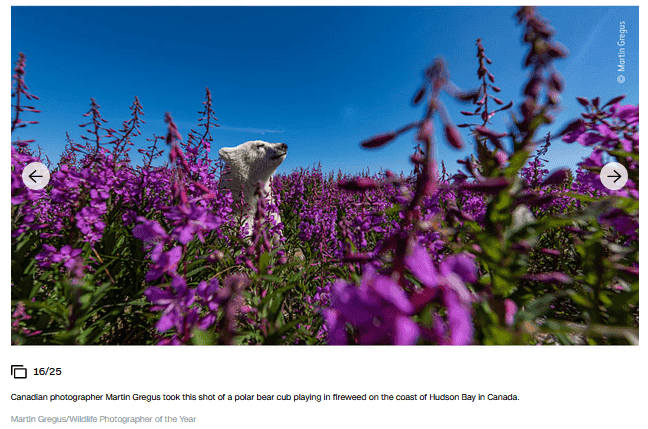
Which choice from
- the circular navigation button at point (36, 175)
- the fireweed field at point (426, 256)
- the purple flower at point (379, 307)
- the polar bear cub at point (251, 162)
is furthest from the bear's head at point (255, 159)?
the purple flower at point (379, 307)

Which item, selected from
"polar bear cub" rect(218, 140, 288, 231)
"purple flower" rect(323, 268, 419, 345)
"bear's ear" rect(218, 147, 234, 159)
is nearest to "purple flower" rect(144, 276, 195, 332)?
"purple flower" rect(323, 268, 419, 345)

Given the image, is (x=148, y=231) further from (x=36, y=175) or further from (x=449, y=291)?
(x=449, y=291)

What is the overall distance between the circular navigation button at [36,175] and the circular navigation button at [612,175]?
2997 millimetres

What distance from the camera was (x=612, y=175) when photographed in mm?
1123

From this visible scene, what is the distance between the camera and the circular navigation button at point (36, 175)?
1.43m

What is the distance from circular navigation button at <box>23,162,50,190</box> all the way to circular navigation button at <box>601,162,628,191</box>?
118 inches

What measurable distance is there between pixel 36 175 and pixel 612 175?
3.14 m

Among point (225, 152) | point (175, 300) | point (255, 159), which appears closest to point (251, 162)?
point (255, 159)

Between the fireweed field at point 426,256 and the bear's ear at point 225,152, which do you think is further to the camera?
the bear's ear at point 225,152

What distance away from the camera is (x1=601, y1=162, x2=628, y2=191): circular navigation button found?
111cm
